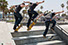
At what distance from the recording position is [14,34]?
20.1ft

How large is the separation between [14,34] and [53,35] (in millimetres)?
2426

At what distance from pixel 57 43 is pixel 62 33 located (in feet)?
3.11

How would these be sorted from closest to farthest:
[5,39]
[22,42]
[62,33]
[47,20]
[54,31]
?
[5,39] < [22,42] < [47,20] < [62,33] < [54,31]

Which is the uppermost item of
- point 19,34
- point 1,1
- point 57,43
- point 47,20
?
point 1,1

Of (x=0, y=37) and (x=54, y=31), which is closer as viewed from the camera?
(x=0, y=37)

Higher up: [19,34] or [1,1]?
[1,1]

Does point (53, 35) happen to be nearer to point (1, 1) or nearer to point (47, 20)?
point (47, 20)

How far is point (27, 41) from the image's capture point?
5.73m

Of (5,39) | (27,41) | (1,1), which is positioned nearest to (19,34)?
(27,41)

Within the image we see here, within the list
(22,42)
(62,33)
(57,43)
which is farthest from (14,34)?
(62,33)

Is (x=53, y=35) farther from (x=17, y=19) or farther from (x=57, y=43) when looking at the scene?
(x=17, y=19)

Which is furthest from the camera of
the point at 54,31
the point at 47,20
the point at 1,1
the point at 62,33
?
the point at 1,1

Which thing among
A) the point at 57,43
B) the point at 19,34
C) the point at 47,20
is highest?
the point at 47,20

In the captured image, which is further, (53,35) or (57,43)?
(53,35)
